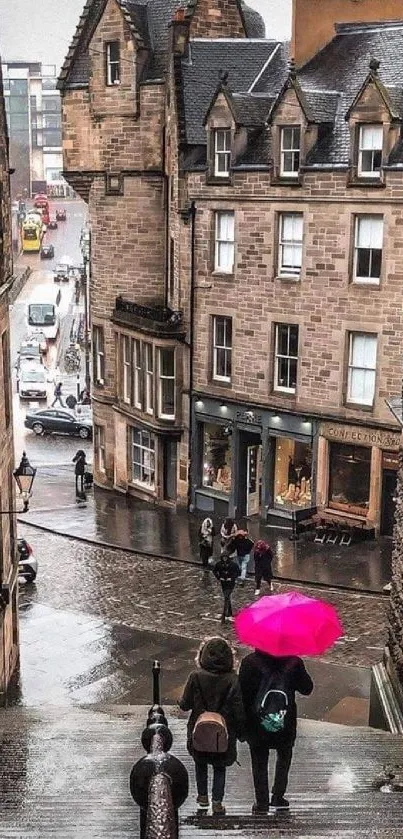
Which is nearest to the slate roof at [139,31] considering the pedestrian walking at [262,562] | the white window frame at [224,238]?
the white window frame at [224,238]

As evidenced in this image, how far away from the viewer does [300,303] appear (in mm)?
29109

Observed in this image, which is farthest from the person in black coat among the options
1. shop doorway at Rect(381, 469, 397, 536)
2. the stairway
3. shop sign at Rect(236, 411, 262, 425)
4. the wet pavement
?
shop sign at Rect(236, 411, 262, 425)

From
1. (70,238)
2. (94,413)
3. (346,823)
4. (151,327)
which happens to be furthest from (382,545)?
(70,238)

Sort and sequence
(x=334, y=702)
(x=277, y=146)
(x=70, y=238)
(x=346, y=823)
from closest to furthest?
(x=346, y=823) < (x=334, y=702) < (x=277, y=146) < (x=70, y=238)

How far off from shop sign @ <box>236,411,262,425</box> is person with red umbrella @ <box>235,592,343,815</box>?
22.3 m

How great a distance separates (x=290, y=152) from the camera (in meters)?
28.6

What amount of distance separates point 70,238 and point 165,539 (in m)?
132

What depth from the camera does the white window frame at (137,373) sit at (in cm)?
3447

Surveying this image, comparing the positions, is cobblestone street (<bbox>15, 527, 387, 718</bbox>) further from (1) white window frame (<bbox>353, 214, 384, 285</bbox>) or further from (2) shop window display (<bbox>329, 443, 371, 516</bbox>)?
(1) white window frame (<bbox>353, 214, 384, 285</bbox>)

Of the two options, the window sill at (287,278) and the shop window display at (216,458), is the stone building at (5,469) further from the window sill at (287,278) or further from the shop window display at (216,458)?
the shop window display at (216,458)

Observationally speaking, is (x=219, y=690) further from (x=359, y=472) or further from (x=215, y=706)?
(x=359, y=472)

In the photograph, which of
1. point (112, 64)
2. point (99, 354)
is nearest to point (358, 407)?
point (99, 354)

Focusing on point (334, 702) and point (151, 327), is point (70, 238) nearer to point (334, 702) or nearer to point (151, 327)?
point (151, 327)

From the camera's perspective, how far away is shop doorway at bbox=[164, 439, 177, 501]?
33.7 m
